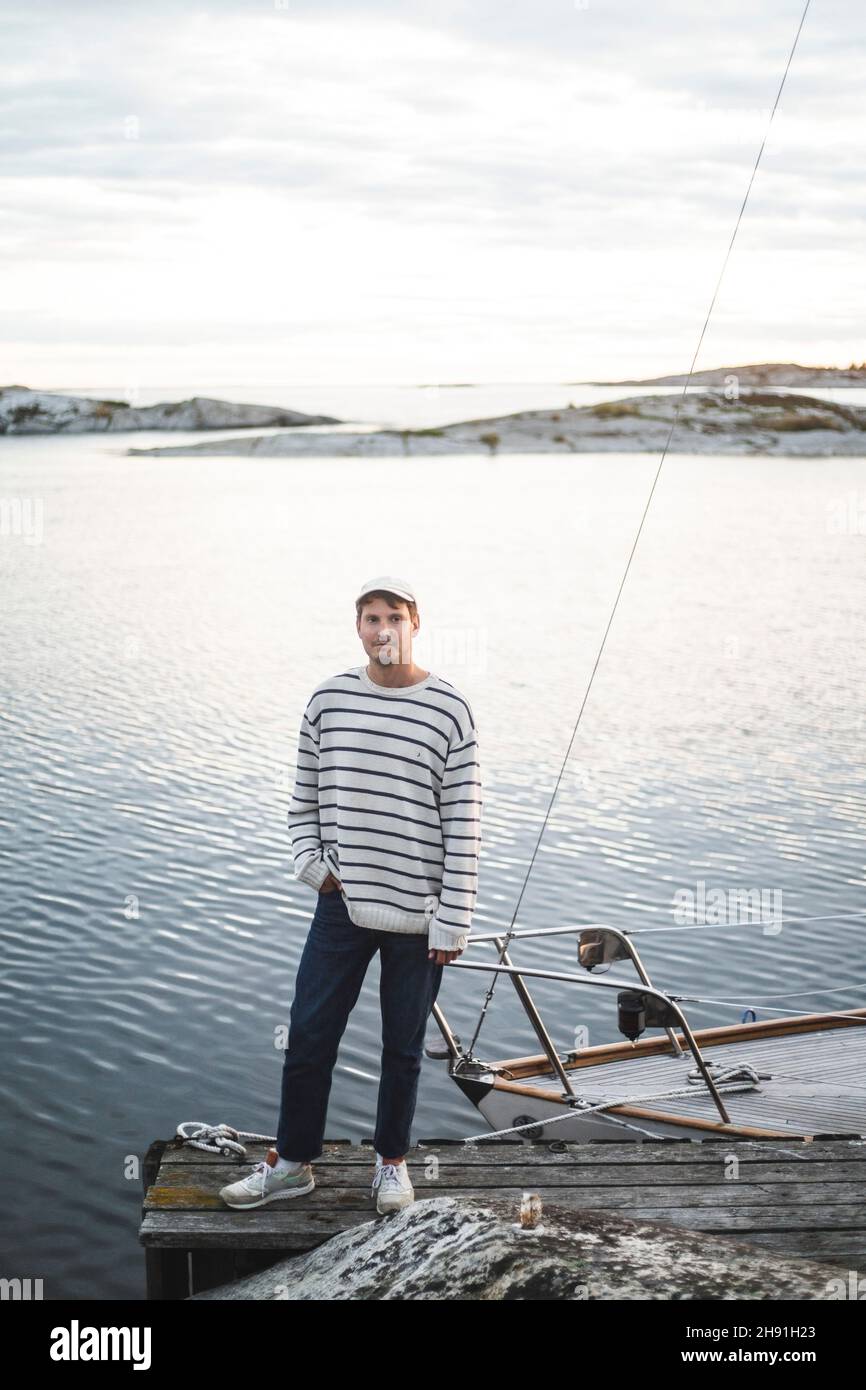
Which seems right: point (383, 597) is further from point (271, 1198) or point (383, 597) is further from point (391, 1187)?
point (271, 1198)

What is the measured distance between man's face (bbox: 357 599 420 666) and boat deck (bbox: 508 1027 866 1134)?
3.02 meters

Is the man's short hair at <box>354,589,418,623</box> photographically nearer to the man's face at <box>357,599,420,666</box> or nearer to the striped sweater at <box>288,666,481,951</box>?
the man's face at <box>357,599,420,666</box>

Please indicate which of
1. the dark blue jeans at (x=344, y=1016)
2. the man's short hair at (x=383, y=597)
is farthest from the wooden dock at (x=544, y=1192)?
the man's short hair at (x=383, y=597)

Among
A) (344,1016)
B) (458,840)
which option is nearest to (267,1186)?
(344,1016)

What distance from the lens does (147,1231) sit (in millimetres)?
4992

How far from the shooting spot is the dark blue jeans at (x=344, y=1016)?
16.1 feet

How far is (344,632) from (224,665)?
4.14m

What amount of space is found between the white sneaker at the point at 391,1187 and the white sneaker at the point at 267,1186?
0.83 feet

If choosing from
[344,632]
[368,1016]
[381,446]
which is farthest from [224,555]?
[381,446]

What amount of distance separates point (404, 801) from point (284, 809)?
9.38 m

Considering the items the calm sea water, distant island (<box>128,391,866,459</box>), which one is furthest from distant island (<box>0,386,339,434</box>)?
the calm sea water

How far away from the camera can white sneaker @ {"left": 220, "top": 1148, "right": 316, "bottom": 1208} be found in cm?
512

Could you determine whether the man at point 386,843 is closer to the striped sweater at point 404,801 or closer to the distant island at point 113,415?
the striped sweater at point 404,801

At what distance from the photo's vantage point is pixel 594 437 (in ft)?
285
